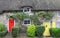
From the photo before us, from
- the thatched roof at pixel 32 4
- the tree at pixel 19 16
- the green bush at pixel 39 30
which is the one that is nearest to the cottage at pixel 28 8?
the thatched roof at pixel 32 4

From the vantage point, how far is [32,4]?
28656mm

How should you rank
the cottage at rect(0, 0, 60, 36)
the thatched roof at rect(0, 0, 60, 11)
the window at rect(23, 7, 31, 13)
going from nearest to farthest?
the cottage at rect(0, 0, 60, 36) → the thatched roof at rect(0, 0, 60, 11) → the window at rect(23, 7, 31, 13)

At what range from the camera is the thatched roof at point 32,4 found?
27.9 metres

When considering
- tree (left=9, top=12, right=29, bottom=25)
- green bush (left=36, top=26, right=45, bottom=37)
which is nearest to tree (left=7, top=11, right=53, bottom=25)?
tree (left=9, top=12, right=29, bottom=25)

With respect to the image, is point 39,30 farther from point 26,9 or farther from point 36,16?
point 26,9

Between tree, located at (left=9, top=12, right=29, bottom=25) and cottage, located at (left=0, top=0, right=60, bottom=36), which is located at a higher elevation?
cottage, located at (left=0, top=0, right=60, bottom=36)

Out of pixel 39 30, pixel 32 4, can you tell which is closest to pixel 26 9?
pixel 32 4

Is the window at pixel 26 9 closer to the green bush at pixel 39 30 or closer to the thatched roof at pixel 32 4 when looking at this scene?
the thatched roof at pixel 32 4

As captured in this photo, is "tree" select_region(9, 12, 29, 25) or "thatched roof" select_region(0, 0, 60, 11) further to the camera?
"thatched roof" select_region(0, 0, 60, 11)

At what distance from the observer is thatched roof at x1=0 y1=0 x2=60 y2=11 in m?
27.9

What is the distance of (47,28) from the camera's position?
26.7 m

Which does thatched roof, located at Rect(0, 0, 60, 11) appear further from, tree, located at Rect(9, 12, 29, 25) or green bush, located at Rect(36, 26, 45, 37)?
green bush, located at Rect(36, 26, 45, 37)

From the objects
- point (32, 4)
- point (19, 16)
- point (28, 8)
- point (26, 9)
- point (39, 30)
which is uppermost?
point (32, 4)

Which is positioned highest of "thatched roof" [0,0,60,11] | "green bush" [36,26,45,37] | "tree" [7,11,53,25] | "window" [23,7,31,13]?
"thatched roof" [0,0,60,11]
